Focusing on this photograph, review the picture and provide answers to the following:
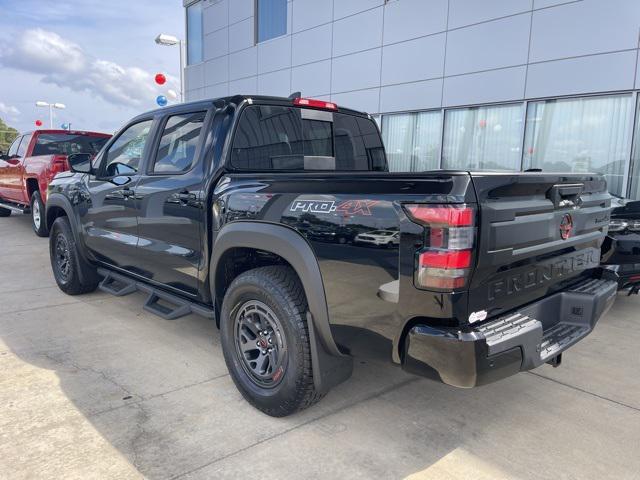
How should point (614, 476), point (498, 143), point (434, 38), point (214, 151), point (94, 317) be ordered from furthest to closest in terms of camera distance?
point (434, 38) → point (498, 143) → point (94, 317) → point (214, 151) → point (614, 476)

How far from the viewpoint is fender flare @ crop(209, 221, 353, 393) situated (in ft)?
8.46

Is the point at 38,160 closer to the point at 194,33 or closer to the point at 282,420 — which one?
the point at 282,420

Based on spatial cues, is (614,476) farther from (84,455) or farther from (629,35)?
(629,35)

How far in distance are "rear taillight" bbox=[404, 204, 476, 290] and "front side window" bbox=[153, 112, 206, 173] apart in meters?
2.04

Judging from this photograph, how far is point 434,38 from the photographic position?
9.95 metres

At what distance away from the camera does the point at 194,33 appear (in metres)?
18.4

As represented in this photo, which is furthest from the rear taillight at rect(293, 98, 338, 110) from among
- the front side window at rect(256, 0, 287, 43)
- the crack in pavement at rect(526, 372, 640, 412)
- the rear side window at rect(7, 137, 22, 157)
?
the front side window at rect(256, 0, 287, 43)

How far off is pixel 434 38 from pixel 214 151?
26.3 feet

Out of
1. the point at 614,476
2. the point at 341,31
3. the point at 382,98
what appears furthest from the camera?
the point at 341,31

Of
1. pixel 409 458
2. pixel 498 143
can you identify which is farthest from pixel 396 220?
pixel 498 143

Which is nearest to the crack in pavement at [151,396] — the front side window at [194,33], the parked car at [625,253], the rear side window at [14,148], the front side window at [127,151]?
the front side window at [127,151]

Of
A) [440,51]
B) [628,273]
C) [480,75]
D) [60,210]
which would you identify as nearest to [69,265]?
[60,210]

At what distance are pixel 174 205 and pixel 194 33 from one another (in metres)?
16.9

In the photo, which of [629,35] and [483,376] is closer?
[483,376]
